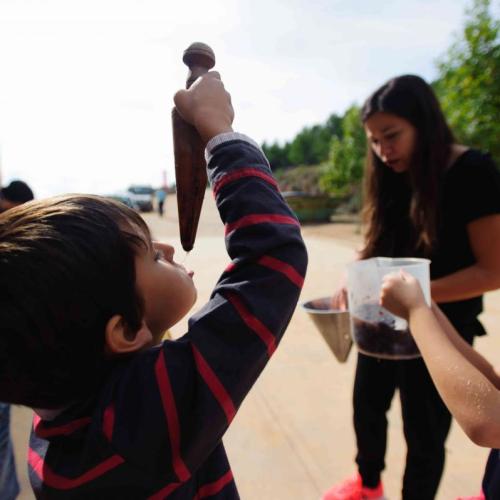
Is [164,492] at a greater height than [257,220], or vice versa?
[257,220]

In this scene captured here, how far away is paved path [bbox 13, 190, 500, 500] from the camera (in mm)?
2037

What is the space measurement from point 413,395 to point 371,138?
1.03 m

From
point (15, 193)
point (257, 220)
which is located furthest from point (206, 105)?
point (15, 193)

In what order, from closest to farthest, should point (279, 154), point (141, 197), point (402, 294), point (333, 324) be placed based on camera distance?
point (402, 294), point (333, 324), point (141, 197), point (279, 154)

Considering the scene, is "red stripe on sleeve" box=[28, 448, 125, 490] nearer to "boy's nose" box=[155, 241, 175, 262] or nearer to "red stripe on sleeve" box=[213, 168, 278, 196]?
"boy's nose" box=[155, 241, 175, 262]

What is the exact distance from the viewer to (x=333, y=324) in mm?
1843

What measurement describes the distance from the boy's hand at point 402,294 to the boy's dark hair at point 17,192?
108 inches

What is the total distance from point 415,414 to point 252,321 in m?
1.25

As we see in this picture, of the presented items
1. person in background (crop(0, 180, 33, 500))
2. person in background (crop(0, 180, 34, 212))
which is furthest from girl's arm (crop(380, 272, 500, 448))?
person in background (crop(0, 180, 34, 212))

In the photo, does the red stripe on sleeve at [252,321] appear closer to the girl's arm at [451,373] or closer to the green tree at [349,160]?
the girl's arm at [451,373]

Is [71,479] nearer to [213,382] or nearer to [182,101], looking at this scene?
[213,382]

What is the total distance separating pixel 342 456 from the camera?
2.22 m

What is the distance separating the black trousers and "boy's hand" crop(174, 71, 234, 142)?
1301 millimetres

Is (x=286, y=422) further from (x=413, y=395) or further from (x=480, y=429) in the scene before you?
(x=480, y=429)
